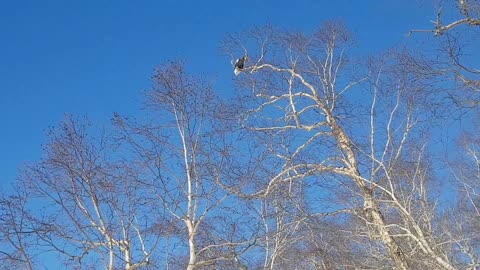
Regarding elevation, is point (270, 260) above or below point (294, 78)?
below

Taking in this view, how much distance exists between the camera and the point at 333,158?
8359 millimetres

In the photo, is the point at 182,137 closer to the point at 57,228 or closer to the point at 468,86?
the point at 57,228

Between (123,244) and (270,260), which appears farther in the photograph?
(270,260)

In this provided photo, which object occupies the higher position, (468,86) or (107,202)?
(107,202)

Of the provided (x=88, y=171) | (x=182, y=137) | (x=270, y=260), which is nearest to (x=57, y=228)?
(x=88, y=171)

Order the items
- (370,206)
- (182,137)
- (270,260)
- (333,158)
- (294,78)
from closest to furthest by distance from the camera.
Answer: (370,206) → (333,158) → (294,78) → (182,137) → (270,260)

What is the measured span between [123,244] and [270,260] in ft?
10.7

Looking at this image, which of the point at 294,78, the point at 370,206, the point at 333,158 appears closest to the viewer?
the point at 370,206

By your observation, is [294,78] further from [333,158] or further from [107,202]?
[107,202]

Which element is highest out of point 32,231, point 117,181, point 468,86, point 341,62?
point 341,62

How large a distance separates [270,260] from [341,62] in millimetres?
4541

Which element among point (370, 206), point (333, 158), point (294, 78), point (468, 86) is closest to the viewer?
point (468, 86)

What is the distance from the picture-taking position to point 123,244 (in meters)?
9.84

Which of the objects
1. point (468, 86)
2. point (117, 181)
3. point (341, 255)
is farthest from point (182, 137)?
point (468, 86)
